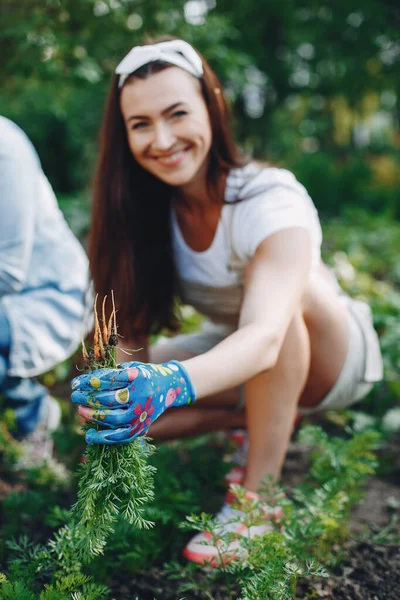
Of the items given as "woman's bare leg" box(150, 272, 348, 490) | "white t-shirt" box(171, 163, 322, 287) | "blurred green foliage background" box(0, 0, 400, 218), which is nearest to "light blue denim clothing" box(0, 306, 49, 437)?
"woman's bare leg" box(150, 272, 348, 490)

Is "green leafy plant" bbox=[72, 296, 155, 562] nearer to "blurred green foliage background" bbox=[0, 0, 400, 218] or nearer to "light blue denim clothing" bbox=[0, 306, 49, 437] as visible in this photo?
"light blue denim clothing" bbox=[0, 306, 49, 437]

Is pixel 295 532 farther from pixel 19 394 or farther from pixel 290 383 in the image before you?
pixel 19 394

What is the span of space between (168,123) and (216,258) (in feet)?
1.54

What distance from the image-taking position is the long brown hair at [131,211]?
2.13 m

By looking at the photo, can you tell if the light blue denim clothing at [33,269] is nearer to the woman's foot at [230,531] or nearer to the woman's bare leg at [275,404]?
the woman's bare leg at [275,404]

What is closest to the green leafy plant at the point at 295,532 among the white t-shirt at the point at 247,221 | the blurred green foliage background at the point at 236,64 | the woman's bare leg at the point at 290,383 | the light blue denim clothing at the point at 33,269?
the woman's bare leg at the point at 290,383

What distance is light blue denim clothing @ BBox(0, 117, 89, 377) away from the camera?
2.39m

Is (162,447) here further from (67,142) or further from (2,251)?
(67,142)

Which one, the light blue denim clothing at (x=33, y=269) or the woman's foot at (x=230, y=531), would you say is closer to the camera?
the woman's foot at (x=230, y=531)

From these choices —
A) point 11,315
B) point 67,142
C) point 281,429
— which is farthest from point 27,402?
point 67,142

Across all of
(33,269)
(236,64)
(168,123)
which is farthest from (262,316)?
(236,64)

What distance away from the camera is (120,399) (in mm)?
1279

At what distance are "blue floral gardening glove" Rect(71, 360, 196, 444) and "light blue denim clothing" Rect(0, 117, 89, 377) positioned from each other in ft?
4.00

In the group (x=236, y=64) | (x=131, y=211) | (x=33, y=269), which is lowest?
(x=33, y=269)
